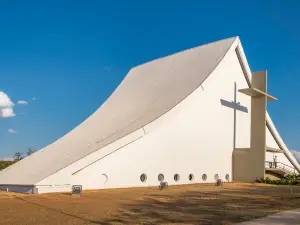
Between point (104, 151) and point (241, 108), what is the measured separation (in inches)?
502

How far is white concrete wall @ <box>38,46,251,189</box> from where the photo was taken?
49.6ft

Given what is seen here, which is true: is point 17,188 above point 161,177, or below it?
below

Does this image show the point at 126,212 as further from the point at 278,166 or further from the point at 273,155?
the point at 278,166

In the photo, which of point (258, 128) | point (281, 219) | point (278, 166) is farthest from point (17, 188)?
point (278, 166)

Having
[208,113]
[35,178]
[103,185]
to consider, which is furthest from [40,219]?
[208,113]

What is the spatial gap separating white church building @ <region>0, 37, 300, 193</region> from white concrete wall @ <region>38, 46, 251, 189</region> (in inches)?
1.8

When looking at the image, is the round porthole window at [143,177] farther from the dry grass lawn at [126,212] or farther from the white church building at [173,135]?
the dry grass lawn at [126,212]

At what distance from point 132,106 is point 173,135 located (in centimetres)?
516

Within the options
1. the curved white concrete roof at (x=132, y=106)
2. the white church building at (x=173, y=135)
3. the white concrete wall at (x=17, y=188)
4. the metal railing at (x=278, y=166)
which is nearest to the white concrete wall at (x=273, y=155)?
the white church building at (x=173, y=135)

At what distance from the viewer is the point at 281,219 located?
23.1 ft

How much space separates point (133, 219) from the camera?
7324 mm

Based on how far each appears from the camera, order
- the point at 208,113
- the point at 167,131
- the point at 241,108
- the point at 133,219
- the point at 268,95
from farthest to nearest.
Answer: the point at 241,108 → the point at 268,95 → the point at 208,113 → the point at 167,131 → the point at 133,219

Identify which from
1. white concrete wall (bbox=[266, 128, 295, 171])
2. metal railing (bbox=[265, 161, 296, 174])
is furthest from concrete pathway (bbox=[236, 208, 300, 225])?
white concrete wall (bbox=[266, 128, 295, 171])

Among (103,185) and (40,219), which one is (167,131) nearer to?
(103,185)
